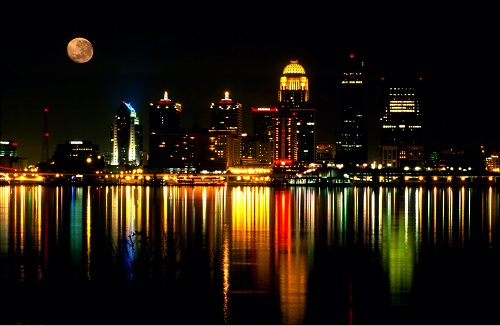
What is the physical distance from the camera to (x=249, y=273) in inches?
744

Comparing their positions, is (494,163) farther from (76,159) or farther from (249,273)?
(249,273)

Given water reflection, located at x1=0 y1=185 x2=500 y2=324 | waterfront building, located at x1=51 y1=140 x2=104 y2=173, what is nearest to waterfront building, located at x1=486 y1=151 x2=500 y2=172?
waterfront building, located at x1=51 y1=140 x2=104 y2=173

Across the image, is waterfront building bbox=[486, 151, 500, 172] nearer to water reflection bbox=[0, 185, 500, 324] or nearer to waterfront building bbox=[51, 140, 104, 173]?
waterfront building bbox=[51, 140, 104, 173]

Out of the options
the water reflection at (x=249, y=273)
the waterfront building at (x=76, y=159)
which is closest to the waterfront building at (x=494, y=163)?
the waterfront building at (x=76, y=159)

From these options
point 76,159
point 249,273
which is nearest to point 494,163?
point 76,159

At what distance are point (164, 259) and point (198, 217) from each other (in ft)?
57.6

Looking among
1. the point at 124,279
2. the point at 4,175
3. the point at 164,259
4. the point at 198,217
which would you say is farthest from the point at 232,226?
the point at 4,175

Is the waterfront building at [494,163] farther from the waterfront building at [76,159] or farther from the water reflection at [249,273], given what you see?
the water reflection at [249,273]

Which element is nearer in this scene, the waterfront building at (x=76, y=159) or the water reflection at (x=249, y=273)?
the water reflection at (x=249, y=273)

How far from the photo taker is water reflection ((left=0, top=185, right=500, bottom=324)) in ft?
47.3

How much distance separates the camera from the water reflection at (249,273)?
47.3 ft

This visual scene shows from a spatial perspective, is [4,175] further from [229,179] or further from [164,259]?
[164,259]

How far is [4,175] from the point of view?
141 metres

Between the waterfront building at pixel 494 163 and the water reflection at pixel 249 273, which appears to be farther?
the waterfront building at pixel 494 163
